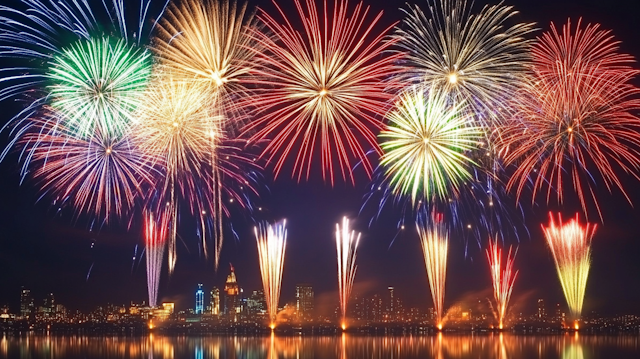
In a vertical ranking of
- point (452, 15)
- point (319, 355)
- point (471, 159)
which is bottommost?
point (319, 355)

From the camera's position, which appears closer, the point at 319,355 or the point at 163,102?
the point at 163,102

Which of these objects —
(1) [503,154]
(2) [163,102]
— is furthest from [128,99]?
(1) [503,154]

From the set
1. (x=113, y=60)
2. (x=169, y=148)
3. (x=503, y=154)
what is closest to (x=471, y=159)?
(x=503, y=154)

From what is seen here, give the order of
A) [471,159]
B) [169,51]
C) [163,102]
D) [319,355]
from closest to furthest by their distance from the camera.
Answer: [169,51] < [163,102] < [471,159] < [319,355]

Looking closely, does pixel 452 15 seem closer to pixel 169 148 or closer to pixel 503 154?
pixel 503 154

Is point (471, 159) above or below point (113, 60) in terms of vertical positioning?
below

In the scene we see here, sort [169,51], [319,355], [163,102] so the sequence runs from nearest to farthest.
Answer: [169,51]
[163,102]
[319,355]

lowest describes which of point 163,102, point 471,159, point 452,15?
point 471,159

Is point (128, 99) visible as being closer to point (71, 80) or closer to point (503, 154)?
point (71, 80)

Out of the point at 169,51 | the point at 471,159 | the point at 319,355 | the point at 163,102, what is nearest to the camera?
the point at 169,51
